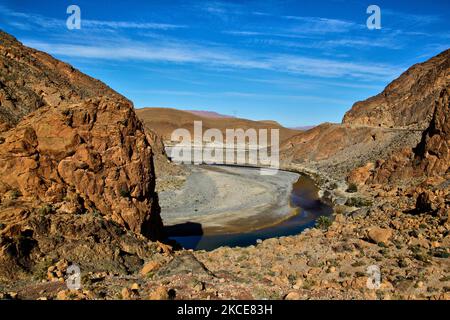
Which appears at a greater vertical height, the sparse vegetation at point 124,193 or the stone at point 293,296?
the sparse vegetation at point 124,193

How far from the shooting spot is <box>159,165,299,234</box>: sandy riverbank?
106 feet

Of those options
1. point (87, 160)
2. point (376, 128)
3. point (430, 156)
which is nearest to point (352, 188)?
point (430, 156)

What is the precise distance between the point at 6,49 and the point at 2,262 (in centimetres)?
2969

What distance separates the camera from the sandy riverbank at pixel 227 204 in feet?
106

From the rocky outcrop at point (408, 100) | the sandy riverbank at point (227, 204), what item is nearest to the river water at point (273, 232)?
the sandy riverbank at point (227, 204)

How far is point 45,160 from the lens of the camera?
15.0 m

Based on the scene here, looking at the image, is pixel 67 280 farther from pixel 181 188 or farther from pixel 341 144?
pixel 341 144

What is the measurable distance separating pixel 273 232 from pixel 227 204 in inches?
377

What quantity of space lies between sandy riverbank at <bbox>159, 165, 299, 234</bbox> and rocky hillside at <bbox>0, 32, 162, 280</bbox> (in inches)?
470

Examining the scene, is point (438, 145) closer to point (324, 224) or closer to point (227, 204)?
point (324, 224)

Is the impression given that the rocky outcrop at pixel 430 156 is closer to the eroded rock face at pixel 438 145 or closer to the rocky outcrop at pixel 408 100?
the eroded rock face at pixel 438 145

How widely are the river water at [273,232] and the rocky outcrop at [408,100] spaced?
2821 cm

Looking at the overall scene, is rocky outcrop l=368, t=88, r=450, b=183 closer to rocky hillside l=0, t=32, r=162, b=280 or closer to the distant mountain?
rocky hillside l=0, t=32, r=162, b=280

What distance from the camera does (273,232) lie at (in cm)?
3023
